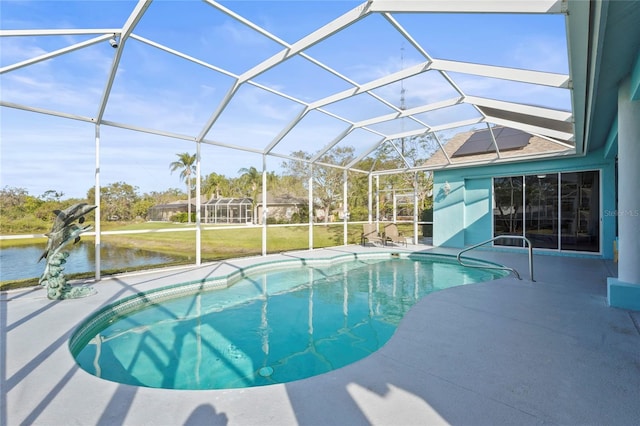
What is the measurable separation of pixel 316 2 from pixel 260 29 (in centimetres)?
95

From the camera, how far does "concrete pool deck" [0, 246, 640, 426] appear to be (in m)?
2.05

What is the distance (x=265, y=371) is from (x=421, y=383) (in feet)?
5.94

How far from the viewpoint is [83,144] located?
6594 millimetres

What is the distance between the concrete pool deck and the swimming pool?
0.65 m

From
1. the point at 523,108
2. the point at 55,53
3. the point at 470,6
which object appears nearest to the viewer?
the point at 470,6

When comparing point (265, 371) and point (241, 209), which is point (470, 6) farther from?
point (241, 209)

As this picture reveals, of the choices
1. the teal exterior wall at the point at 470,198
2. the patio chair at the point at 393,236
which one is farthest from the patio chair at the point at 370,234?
the teal exterior wall at the point at 470,198

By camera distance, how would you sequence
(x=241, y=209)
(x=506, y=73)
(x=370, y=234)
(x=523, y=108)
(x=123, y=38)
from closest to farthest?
(x=123, y=38) < (x=506, y=73) < (x=523, y=108) < (x=370, y=234) < (x=241, y=209)

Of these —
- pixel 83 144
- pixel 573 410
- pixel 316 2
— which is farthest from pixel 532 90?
pixel 83 144

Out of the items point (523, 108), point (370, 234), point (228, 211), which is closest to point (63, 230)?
point (523, 108)

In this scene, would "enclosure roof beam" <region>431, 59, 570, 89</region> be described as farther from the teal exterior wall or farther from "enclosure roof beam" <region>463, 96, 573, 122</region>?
the teal exterior wall

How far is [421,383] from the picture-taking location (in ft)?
7.92

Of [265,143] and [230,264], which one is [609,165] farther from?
[230,264]

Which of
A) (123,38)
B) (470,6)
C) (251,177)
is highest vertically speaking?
(251,177)
